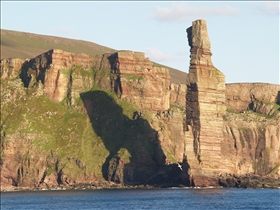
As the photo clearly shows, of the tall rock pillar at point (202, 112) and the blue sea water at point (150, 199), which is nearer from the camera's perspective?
the blue sea water at point (150, 199)

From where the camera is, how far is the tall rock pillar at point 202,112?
18762 cm

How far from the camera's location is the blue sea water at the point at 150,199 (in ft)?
475

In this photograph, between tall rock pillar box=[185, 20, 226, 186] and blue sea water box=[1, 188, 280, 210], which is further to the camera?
tall rock pillar box=[185, 20, 226, 186]

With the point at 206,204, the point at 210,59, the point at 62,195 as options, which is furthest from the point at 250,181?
the point at 206,204

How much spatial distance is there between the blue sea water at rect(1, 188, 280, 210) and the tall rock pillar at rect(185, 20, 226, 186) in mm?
6462

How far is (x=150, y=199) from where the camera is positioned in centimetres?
16088

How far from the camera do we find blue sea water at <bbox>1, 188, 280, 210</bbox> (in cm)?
14475

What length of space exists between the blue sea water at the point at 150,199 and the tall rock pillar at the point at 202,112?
6.46 meters

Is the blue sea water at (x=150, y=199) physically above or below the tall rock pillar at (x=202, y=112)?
below

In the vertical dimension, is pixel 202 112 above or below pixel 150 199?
above

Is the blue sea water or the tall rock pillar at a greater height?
the tall rock pillar

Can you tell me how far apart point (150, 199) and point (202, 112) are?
34.3 meters

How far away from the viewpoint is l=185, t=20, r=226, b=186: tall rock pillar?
7387 inches

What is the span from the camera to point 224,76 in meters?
196
